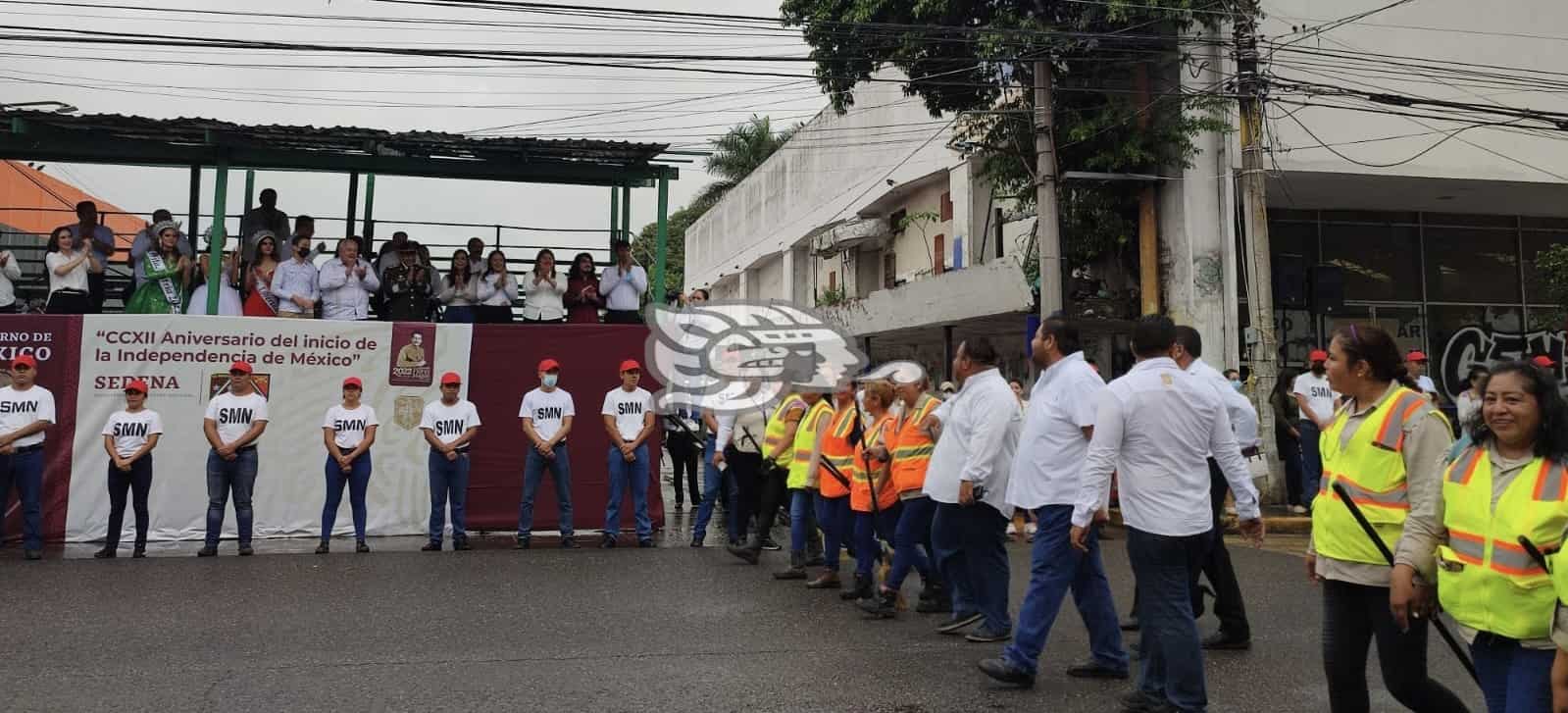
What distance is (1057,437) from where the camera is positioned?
5.91m

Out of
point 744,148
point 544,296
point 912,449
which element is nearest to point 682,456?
point 544,296

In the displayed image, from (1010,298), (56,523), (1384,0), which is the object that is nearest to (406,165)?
(56,523)

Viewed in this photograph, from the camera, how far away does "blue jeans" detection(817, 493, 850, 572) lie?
27.8ft

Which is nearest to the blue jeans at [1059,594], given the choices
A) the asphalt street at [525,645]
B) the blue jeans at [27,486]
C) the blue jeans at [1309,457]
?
the asphalt street at [525,645]

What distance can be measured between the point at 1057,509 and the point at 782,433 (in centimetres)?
448

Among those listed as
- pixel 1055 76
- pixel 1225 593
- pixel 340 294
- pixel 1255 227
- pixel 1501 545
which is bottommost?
pixel 1225 593

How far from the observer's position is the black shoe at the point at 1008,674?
5551 millimetres

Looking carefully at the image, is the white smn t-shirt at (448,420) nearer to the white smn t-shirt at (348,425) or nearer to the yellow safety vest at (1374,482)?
the white smn t-shirt at (348,425)

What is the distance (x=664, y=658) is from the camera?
6.32 metres

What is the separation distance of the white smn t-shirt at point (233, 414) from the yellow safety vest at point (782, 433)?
4.87 m

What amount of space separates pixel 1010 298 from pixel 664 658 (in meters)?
11.7

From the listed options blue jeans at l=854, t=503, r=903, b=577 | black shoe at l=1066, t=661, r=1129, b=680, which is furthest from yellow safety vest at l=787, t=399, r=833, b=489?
black shoe at l=1066, t=661, r=1129, b=680

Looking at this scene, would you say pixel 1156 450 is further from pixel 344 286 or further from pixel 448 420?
pixel 344 286

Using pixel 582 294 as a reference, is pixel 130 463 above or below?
below
